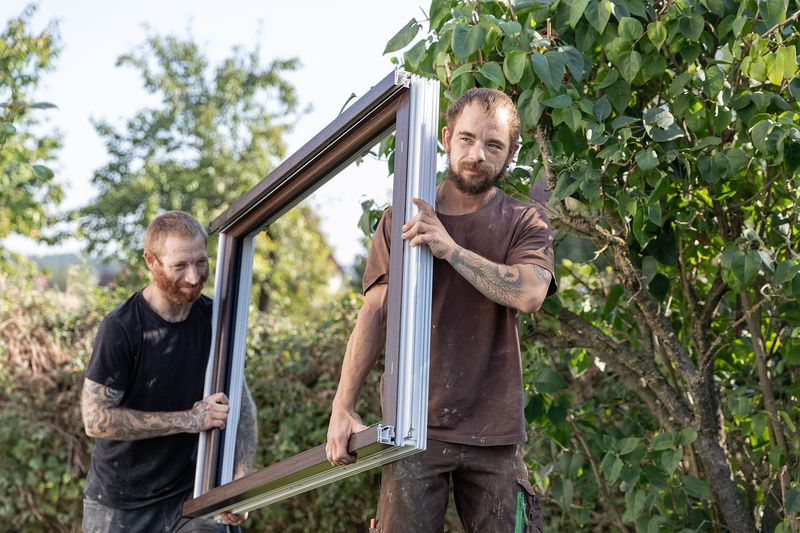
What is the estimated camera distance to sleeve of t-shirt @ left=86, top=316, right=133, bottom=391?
348cm

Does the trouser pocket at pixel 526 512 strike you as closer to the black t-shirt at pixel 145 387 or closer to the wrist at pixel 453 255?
the wrist at pixel 453 255

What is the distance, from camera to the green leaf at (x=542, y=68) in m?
2.83

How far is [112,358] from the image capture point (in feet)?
11.4

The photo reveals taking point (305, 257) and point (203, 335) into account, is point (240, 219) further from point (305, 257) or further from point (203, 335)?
point (305, 257)

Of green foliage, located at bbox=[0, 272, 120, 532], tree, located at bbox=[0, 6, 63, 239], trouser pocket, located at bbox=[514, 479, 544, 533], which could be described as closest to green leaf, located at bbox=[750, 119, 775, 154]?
trouser pocket, located at bbox=[514, 479, 544, 533]

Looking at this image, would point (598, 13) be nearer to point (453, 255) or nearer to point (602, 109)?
point (602, 109)

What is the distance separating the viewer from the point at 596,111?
304 centimetres

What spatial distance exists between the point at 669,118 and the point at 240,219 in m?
1.48

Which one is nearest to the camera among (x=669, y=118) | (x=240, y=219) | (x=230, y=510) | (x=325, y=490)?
(x=669, y=118)

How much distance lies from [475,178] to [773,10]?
3.46 feet

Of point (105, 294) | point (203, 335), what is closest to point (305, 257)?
point (105, 294)

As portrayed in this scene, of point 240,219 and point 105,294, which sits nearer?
point 240,219

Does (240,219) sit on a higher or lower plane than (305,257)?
lower

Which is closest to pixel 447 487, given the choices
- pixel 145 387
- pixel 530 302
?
pixel 530 302
